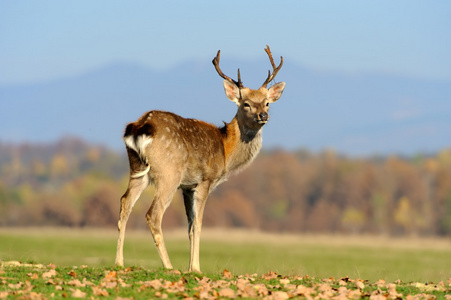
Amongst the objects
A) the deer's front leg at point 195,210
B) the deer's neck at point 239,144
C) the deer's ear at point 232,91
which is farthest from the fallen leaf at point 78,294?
the deer's ear at point 232,91

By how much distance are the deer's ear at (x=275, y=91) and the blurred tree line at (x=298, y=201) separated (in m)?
76.9

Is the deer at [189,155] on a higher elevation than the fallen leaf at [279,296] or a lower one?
higher

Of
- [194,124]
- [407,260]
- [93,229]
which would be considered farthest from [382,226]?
[194,124]

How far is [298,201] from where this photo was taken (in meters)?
117

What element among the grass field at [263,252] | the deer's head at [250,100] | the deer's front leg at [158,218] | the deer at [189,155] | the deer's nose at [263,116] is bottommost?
the grass field at [263,252]

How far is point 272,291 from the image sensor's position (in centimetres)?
1054

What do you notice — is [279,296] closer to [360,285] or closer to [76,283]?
[360,285]

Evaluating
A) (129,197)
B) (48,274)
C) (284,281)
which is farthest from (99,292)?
(129,197)

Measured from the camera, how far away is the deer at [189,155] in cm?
1288

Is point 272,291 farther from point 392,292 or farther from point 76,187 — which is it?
point 76,187

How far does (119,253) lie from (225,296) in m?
3.00

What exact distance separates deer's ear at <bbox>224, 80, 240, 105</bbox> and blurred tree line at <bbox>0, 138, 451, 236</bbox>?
3037 inches

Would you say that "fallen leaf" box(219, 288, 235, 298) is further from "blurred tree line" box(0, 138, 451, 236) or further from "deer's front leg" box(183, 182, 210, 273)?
"blurred tree line" box(0, 138, 451, 236)

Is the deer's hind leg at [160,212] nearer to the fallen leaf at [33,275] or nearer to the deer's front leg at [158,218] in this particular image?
the deer's front leg at [158,218]
